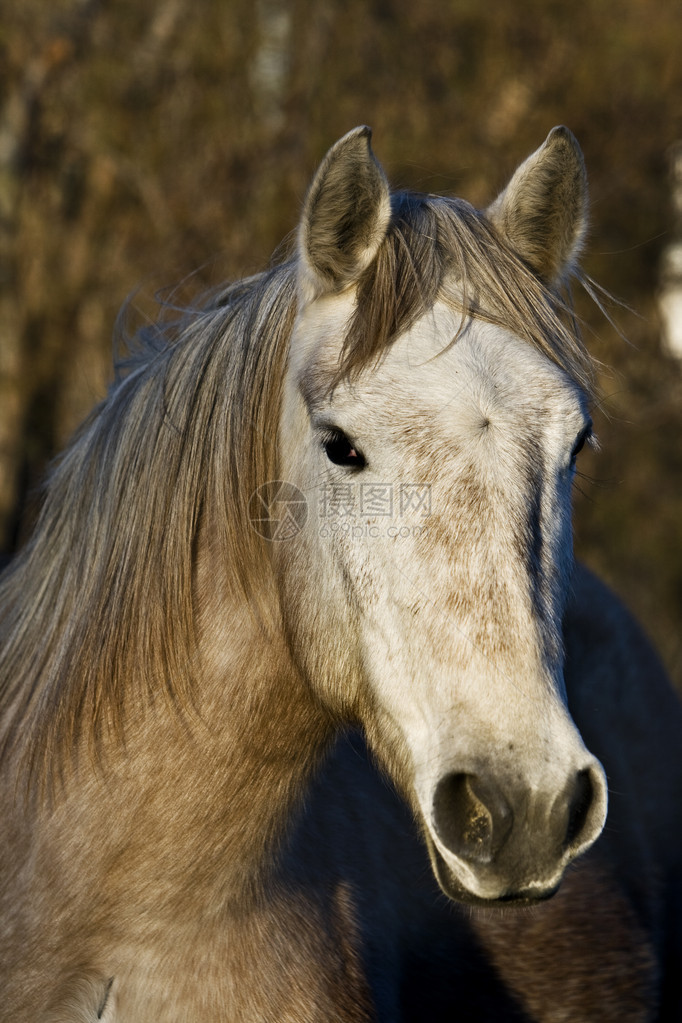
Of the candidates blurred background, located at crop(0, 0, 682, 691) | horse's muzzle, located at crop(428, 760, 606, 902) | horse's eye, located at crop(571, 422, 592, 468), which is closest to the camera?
horse's muzzle, located at crop(428, 760, 606, 902)

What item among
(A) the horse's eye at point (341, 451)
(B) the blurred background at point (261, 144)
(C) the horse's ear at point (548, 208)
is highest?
(C) the horse's ear at point (548, 208)

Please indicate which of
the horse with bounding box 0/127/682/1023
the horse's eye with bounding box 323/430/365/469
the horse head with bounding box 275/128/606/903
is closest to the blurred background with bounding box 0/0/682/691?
the horse with bounding box 0/127/682/1023

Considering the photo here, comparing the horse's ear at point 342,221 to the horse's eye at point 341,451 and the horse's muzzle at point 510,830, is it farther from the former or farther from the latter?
the horse's muzzle at point 510,830

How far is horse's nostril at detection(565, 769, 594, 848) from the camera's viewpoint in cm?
173

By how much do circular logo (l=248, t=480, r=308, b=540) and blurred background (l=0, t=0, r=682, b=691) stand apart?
4877 mm

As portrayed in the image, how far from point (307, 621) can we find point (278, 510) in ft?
0.85

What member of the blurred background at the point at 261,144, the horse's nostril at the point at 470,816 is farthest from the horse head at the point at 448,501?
the blurred background at the point at 261,144

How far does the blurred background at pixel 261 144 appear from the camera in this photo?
768 centimetres

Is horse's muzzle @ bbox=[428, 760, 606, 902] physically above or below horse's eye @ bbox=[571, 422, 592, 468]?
below

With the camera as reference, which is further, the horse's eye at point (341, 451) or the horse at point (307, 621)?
the horse's eye at point (341, 451)

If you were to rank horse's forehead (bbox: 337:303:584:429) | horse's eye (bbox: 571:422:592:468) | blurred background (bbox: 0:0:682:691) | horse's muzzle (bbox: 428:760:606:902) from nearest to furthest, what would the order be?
horse's muzzle (bbox: 428:760:606:902) < horse's forehead (bbox: 337:303:584:429) < horse's eye (bbox: 571:422:592:468) < blurred background (bbox: 0:0:682:691)

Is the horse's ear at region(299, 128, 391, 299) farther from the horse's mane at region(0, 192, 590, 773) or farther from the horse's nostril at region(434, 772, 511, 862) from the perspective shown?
the horse's nostril at region(434, 772, 511, 862)

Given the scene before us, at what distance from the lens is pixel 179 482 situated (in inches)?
91.9

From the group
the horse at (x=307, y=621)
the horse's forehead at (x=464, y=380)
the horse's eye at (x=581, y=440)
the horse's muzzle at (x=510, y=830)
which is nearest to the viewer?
the horse's muzzle at (x=510, y=830)
